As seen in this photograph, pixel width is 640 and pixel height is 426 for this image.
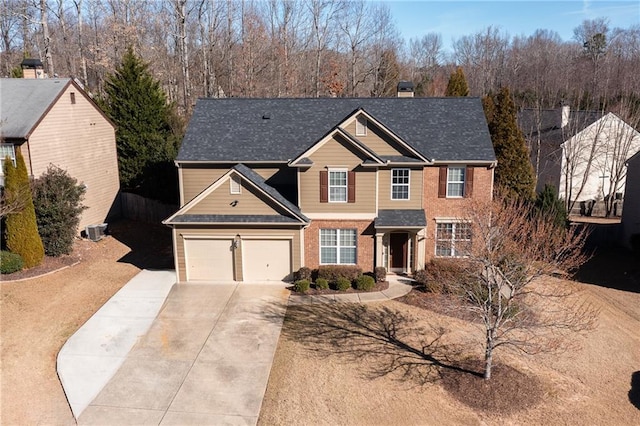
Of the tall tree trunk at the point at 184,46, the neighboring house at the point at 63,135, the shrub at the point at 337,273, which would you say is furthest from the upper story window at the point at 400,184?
the tall tree trunk at the point at 184,46

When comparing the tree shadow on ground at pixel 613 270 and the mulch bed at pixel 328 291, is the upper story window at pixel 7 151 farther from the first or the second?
the tree shadow on ground at pixel 613 270

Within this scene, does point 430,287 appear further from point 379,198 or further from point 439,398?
point 439,398

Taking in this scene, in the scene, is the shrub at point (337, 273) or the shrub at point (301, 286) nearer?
the shrub at point (301, 286)

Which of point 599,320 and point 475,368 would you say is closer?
point 475,368

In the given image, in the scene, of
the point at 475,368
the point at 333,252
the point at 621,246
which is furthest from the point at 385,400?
the point at 621,246

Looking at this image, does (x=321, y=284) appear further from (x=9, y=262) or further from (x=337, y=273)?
(x=9, y=262)

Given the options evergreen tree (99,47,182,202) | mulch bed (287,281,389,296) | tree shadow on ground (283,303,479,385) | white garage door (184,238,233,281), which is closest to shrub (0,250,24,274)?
white garage door (184,238,233,281)

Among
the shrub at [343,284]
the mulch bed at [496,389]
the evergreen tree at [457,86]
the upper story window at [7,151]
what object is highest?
the evergreen tree at [457,86]
